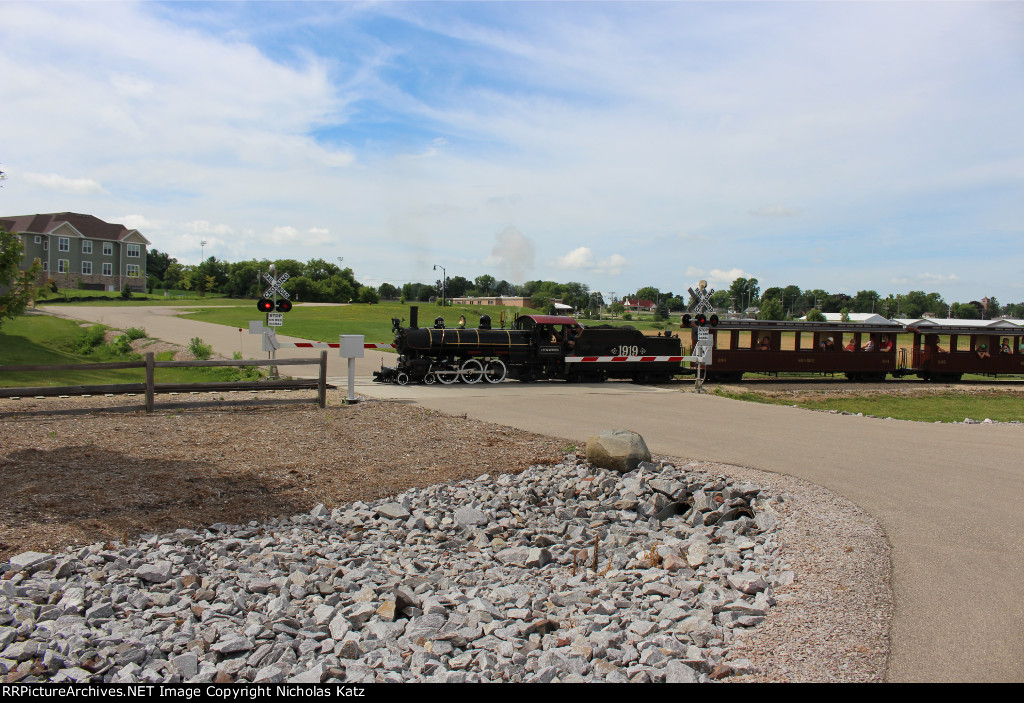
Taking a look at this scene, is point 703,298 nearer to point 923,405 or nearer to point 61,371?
point 923,405

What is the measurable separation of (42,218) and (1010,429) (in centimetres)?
9974

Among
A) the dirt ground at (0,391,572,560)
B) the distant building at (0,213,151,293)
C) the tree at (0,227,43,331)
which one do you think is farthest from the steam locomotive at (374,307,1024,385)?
the distant building at (0,213,151,293)

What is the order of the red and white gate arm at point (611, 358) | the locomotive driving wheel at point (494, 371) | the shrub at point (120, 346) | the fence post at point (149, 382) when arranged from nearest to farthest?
the fence post at point (149, 382)
the locomotive driving wheel at point (494, 371)
the red and white gate arm at point (611, 358)
the shrub at point (120, 346)

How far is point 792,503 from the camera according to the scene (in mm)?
7777

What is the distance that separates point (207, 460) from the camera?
9.04 meters

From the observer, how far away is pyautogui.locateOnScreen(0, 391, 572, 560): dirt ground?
6902 mm

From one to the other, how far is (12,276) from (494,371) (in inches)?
545

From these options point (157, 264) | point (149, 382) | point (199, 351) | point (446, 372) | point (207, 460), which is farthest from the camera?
point (157, 264)

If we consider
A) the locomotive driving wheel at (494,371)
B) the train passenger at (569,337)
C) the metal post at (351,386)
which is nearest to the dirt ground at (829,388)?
the train passenger at (569,337)

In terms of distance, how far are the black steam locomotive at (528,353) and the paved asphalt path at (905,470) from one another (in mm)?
963

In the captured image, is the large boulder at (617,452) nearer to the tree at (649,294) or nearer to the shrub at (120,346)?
the shrub at (120,346)

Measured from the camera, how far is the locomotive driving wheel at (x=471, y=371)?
68.5 ft

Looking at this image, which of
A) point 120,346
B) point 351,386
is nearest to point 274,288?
point 351,386

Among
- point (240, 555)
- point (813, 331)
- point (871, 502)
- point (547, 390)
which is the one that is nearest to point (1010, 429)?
point (871, 502)
